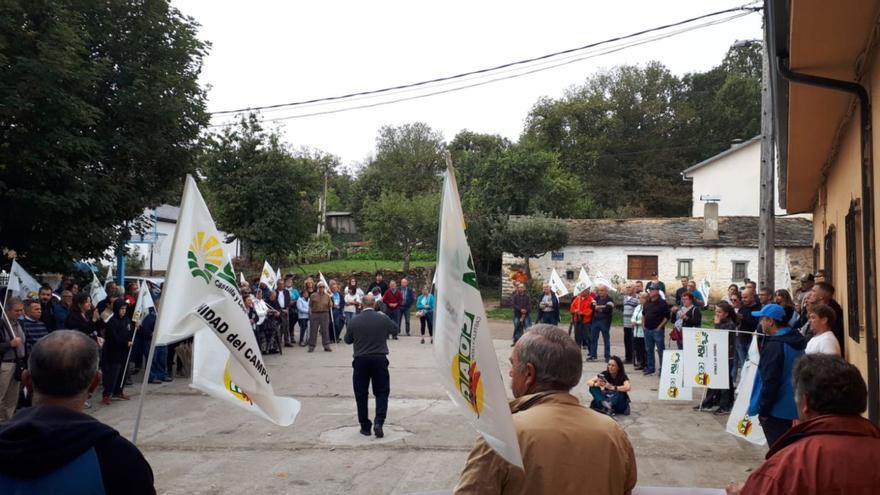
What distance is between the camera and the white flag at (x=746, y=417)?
8211 millimetres

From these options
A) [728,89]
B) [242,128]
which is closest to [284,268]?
[242,128]

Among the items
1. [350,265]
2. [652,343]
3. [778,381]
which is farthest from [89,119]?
[350,265]

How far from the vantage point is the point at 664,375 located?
1080cm

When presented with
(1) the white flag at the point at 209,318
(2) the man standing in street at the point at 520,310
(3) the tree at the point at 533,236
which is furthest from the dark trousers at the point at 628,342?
(3) the tree at the point at 533,236

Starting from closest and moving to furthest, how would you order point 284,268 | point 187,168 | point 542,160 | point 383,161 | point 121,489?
1. point 121,489
2. point 187,168
3. point 542,160
4. point 284,268
5. point 383,161

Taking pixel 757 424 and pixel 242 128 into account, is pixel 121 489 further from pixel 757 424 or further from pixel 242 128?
pixel 242 128

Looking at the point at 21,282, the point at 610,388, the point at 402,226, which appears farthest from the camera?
the point at 402,226

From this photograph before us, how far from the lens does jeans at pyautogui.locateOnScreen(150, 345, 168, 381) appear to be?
14062 mm

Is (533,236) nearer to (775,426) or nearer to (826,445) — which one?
(775,426)

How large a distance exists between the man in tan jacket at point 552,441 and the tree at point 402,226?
109 ft

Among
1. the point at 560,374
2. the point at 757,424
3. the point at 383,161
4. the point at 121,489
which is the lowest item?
the point at 757,424

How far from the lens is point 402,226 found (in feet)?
121

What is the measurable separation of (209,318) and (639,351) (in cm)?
1265

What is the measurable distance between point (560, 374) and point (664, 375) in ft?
28.0
